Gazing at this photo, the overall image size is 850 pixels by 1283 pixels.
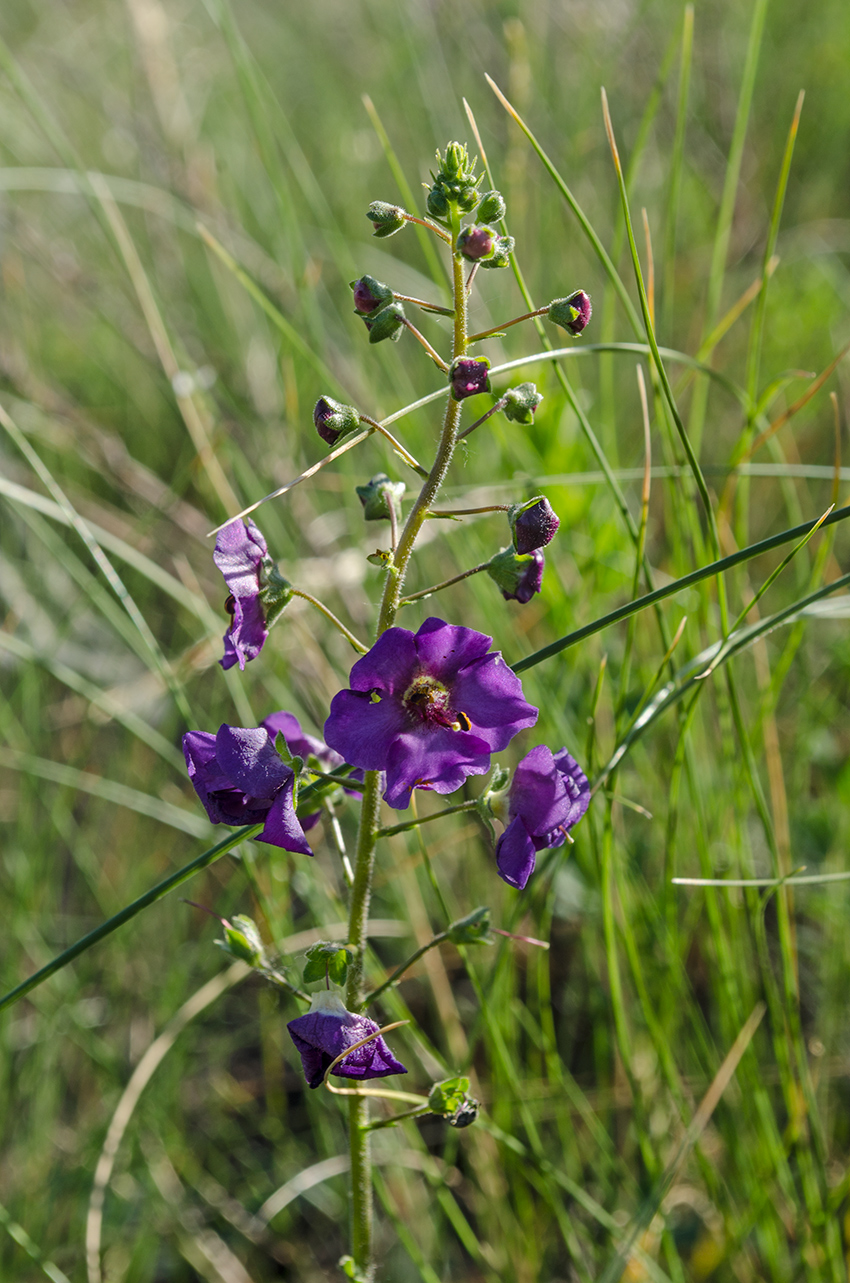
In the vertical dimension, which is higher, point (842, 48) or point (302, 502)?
point (842, 48)

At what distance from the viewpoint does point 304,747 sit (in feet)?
5.76

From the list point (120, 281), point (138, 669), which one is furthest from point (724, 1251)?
point (120, 281)

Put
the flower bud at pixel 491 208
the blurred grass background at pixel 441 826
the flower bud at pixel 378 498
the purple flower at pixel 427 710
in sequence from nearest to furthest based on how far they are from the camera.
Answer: the purple flower at pixel 427 710 < the flower bud at pixel 491 208 < the flower bud at pixel 378 498 < the blurred grass background at pixel 441 826

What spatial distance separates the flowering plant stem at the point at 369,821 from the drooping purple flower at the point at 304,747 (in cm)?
11

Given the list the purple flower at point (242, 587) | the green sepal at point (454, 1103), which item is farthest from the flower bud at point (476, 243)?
the green sepal at point (454, 1103)

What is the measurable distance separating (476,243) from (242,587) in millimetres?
634

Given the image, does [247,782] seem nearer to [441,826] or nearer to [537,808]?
[537,808]

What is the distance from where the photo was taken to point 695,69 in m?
5.73

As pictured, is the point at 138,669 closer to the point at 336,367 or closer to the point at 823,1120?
the point at 336,367

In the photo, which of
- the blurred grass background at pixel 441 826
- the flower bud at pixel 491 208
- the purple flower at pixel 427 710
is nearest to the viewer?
the purple flower at pixel 427 710

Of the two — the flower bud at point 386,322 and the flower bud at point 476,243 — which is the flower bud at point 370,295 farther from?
the flower bud at point 476,243

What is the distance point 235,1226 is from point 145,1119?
38cm

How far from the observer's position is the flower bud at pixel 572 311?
1483 millimetres

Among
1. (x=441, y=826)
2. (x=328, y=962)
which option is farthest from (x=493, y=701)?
(x=441, y=826)
